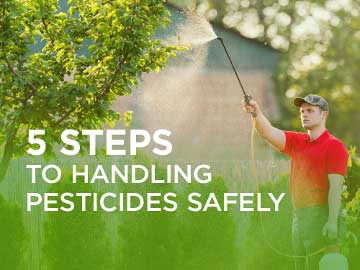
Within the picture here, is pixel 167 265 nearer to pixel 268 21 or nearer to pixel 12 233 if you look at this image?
pixel 12 233

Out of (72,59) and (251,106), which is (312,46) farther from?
(251,106)

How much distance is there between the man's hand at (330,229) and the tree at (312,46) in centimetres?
1002

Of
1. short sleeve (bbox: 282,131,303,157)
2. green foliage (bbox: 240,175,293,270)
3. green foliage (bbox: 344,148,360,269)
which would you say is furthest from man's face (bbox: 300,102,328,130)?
Result: green foliage (bbox: 240,175,293,270)

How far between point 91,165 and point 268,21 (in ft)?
31.4

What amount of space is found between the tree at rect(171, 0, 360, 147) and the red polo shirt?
9.82 m

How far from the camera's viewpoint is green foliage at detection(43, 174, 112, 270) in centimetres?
1016

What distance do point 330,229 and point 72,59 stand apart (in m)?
3.08

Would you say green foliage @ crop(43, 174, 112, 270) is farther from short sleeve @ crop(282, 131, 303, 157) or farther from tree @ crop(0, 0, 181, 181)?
short sleeve @ crop(282, 131, 303, 157)

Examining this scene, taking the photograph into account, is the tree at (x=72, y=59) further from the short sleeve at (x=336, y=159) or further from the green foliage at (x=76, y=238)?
the short sleeve at (x=336, y=159)

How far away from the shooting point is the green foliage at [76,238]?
10.2 metres

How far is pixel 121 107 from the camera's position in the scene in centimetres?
1512

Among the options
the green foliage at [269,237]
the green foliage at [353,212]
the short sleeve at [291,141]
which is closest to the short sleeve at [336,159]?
the short sleeve at [291,141]

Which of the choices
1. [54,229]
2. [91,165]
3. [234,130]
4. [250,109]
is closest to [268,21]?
[234,130]

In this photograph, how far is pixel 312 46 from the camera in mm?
18578
